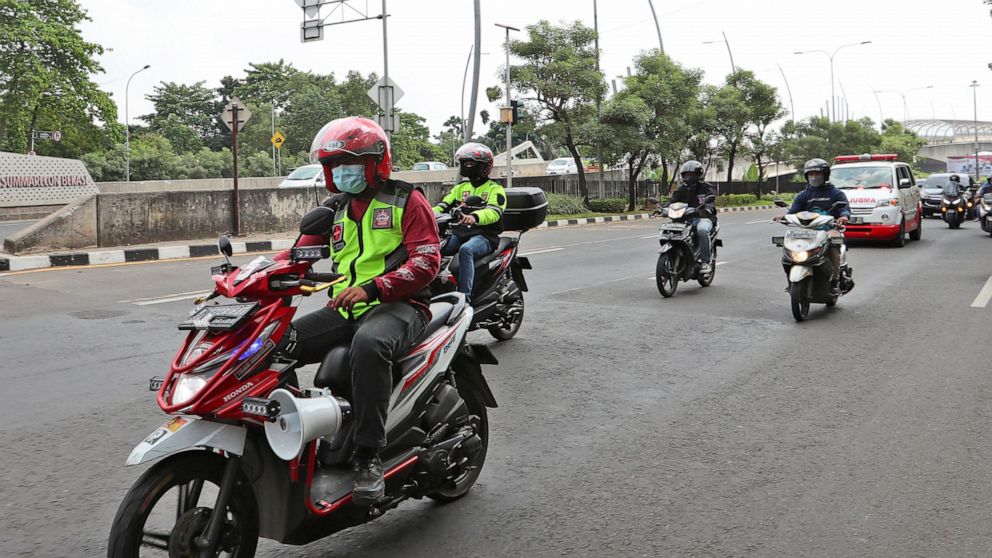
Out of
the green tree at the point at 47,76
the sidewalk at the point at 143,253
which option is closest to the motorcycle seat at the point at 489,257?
the sidewalk at the point at 143,253

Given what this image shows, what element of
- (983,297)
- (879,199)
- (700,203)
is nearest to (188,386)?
(700,203)

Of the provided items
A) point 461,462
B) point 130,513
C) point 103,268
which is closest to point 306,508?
point 130,513

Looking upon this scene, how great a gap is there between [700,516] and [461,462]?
1.05m

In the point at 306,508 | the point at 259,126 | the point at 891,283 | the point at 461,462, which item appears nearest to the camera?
the point at 306,508

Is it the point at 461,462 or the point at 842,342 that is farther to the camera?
the point at 842,342

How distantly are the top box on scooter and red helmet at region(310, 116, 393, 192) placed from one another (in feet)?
14.1

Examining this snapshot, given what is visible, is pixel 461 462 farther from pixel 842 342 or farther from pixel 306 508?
pixel 842 342

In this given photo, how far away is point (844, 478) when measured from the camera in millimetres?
4383

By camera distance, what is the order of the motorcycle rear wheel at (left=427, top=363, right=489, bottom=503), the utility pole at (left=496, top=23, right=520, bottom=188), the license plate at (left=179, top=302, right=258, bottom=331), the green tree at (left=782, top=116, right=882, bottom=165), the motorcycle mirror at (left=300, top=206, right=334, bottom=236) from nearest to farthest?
the license plate at (left=179, top=302, right=258, bottom=331), the motorcycle mirror at (left=300, top=206, right=334, bottom=236), the motorcycle rear wheel at (left=427, top=363, right=489, bottom=503), the utility pole at (left=496, top=23, right=520, bottom=188), the green tree at (left=782, top=116, right=882, bottom=165)

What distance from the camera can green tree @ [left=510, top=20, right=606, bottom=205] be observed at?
102 feet

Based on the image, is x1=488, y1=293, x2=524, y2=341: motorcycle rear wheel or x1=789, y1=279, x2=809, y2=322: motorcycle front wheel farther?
x1=789, y1=279, x2=809, y2=322: motorcycle front wheel

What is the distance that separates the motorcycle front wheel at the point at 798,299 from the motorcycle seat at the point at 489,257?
124 inches

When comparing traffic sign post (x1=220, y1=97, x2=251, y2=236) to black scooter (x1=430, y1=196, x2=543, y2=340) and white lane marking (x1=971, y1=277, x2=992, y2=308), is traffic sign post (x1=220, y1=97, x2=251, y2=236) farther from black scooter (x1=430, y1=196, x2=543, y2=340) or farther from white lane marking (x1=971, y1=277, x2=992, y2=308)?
white lane marking (x1=971, y1=277, x2=992, y2=308)

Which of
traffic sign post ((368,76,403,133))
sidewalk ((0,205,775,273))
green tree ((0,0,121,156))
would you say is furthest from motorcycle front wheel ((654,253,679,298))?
green tree ((0,0,121,156))
